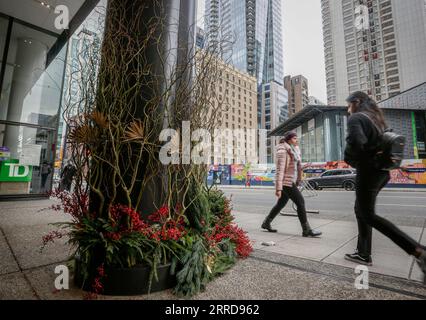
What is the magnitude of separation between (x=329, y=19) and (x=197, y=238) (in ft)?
159

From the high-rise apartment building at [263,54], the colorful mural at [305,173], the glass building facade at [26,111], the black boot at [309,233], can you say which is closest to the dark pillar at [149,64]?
the black boot at [309,233]

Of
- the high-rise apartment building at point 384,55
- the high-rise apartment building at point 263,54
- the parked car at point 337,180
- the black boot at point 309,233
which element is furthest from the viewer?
the high-rise apartment building at point 263,54

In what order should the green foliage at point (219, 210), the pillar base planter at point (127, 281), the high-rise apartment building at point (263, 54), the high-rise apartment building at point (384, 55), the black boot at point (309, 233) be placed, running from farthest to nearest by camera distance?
1. the high-rise apartment building at point (263, 54)
2. the high-rise apartment building at point (384, 55)
3. the black boot at point (309, 233)
4. the green foliage at point (219, 210)
5. the pillar base planter at point (127, 281)

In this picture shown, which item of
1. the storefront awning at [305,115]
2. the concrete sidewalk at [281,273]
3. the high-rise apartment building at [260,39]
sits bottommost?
the concrete sidewalk at [281,273]

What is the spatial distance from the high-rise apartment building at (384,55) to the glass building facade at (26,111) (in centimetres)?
5731

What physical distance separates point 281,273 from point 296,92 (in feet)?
483

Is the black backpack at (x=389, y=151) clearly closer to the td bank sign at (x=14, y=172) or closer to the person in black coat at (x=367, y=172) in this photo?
the person in black coat at (x=367, y=172)

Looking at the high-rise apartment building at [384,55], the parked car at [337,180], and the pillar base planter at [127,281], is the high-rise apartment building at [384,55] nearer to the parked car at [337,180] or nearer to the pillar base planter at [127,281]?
the parked car at [337,180]

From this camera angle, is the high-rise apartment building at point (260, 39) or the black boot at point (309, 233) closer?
the black boot at point (309, 233)

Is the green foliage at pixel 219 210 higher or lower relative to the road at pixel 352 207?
higher

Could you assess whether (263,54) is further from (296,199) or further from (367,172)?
(367,172)

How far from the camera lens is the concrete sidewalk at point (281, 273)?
182cm

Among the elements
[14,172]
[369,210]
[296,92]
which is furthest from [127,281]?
[296,92]

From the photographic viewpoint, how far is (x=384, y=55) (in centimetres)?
6956
